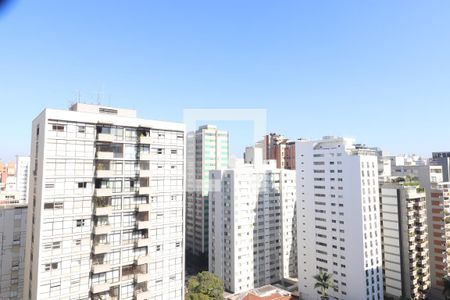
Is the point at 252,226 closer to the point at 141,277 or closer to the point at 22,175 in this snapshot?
the point at 141,277

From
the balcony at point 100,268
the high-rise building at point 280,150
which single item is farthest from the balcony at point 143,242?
the high-rise building at point 280,150

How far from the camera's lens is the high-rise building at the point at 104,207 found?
1694cm

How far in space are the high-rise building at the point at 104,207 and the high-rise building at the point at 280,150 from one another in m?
56.4

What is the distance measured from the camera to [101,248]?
59.3 ft

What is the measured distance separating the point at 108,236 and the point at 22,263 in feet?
28.4

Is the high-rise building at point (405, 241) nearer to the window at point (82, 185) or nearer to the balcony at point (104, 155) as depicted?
the balcony at point (104, 155)

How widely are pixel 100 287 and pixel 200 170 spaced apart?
129 feet

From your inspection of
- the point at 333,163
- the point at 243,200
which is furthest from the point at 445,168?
the point at 243,200

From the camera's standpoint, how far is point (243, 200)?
43031mm

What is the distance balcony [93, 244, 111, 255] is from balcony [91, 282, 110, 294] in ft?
6.27

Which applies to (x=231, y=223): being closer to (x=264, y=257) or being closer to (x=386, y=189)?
(x=264, y=257)

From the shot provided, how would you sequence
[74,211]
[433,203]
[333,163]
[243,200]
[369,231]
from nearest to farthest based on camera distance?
[74,211]
[369,231]
[333,163]
[433,203]
[243,200]

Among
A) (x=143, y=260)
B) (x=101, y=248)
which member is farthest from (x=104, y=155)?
(x=143, y=260)

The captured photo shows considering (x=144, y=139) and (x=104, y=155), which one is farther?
(x=144, y=139)
